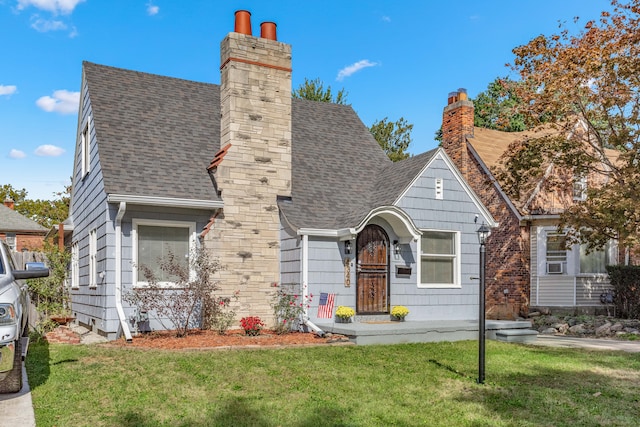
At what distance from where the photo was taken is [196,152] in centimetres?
1387

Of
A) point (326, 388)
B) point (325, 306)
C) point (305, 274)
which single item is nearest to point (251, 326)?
point (305, 274)

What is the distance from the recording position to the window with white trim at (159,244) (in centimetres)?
1213

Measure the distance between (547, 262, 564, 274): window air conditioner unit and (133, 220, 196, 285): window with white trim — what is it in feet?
41.5

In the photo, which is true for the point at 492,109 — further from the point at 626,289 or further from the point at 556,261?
the point at 626,289

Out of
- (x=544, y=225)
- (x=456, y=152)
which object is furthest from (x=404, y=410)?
(x=456, y=152)

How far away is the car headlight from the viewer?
19.1 feet

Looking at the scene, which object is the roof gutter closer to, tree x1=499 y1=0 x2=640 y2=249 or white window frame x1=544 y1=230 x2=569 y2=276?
tree x1=499 y1=0 x2=640 y2=249

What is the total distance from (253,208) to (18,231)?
93.2 ft

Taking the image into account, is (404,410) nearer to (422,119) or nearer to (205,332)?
(205,332)

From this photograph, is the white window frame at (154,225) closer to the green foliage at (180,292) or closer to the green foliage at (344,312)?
the green foliage at (180,292)

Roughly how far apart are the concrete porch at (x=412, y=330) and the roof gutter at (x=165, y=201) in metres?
3.55

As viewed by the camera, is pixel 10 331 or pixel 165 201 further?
pixel 165 201

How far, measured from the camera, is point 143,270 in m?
11.9

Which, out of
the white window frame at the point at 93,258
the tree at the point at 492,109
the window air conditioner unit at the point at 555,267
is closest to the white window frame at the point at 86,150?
the white window frame at the point at 93,258
